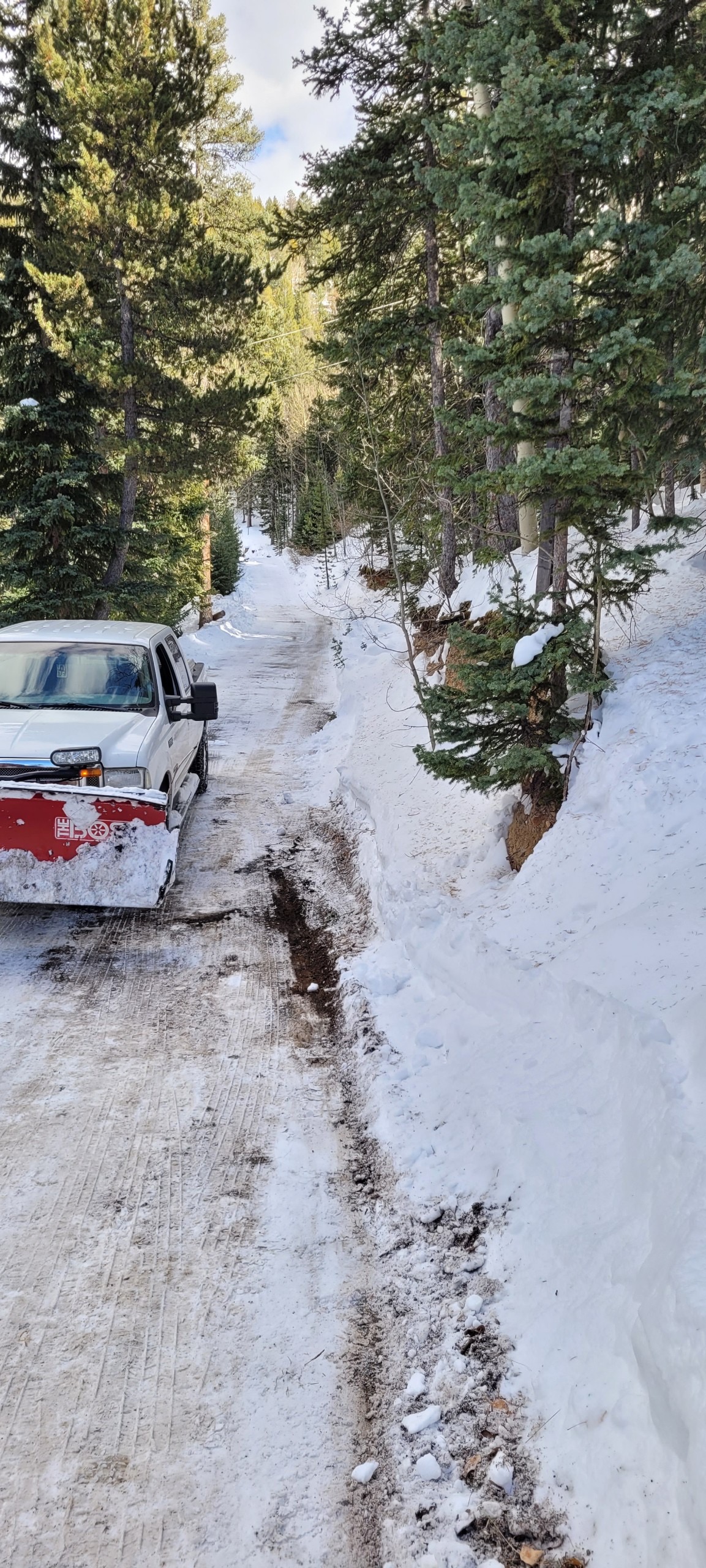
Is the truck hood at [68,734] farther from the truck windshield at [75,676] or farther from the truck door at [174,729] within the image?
the truck door at [174,729]

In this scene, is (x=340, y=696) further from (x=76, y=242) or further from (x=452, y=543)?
(x=76, y=242)

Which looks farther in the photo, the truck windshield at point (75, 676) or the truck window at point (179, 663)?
the truck window at point (179, 663)

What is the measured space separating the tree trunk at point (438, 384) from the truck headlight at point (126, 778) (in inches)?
280

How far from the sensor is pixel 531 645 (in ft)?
17.8

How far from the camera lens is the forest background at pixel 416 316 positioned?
4836 mm

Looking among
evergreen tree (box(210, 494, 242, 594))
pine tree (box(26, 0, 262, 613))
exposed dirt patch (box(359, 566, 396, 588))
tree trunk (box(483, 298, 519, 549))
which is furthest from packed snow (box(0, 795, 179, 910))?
evergreen tree (box(210, 494, 242, 594))

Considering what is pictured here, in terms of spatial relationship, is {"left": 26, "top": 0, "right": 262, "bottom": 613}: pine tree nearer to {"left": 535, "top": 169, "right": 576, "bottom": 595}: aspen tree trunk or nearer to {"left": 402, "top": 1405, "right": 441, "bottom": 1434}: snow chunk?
{"left": 535, "top": 169, "right": 576, "bottom": 595}: aspen tree trunk

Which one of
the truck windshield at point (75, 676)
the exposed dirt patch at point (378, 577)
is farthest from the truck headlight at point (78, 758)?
the exposed dirt patch at point (378, 577)

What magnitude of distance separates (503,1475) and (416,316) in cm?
1298

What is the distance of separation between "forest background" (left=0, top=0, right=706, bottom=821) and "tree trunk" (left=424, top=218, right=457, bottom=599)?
6 centimetres

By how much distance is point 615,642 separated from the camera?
6930 mm

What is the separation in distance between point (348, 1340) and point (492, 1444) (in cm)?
65

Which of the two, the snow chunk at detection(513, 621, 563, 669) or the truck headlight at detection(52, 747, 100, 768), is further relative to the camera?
the truck headlight at detection(52, 747, 100, 768)

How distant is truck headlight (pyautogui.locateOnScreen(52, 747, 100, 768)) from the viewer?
5621 millimetres
